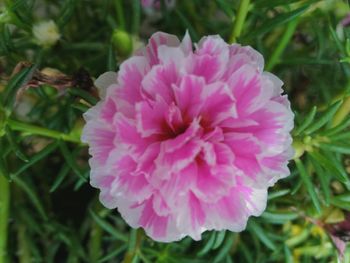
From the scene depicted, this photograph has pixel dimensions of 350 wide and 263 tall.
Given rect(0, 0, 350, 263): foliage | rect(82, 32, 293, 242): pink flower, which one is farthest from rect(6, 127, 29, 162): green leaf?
rect(82, 32, 293, 242): pink flower

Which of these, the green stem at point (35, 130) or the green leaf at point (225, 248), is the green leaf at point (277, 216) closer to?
the green leaf at point (225, 248)

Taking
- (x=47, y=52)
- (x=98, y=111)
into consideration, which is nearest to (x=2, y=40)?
(x=47, y=52)

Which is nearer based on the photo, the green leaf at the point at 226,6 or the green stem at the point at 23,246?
the green leaf at the point at 226,6

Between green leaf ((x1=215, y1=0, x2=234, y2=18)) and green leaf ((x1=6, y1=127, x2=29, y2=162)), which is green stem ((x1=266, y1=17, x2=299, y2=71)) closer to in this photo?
green leaf ((x1=215, y1=0, x2=234, y2=18))

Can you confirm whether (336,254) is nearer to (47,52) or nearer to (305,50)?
(305,50)

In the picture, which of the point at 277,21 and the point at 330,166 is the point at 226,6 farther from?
the point at 330,166

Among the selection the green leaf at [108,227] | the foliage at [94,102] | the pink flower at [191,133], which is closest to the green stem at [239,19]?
the foliage at [94,102]

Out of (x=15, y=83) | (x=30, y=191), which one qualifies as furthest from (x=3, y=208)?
(x=15, y=83)
